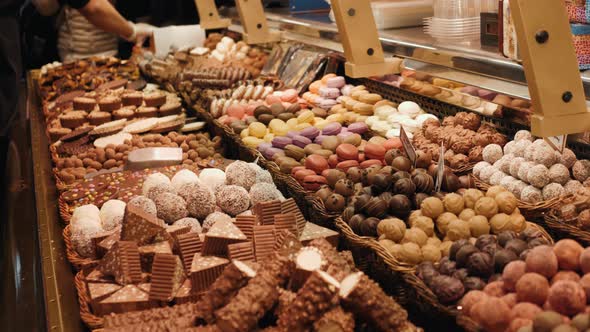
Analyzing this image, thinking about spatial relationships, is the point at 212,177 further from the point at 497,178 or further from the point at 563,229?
the point at 563,229

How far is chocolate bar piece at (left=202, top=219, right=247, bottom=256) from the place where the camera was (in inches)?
76.7

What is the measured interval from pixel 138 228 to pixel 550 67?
145cm

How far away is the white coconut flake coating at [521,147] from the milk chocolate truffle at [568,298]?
1070 mm

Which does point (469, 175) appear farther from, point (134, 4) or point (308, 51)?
point (134, 4)

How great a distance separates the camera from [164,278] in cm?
192

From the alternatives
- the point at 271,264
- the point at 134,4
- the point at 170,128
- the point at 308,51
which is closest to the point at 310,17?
the point at 308,51

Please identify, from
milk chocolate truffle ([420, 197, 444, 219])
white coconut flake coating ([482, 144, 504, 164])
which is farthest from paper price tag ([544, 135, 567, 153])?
milk chocolate truffle ([420, 197, 444, 219])

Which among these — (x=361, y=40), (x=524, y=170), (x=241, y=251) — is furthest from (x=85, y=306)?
(x=361, y=40)

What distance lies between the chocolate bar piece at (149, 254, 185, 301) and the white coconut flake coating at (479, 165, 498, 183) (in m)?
1.24

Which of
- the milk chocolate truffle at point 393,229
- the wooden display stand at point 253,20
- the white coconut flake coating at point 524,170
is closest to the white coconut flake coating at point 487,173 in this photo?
the white coconut flake coating at point 524,170

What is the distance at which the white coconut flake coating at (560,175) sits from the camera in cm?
225

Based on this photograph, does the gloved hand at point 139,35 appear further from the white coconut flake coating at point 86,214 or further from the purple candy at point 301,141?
the white coconut flake coating at point 86,214

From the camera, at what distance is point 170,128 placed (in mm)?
4035

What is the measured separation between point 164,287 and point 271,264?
1.41 feet
